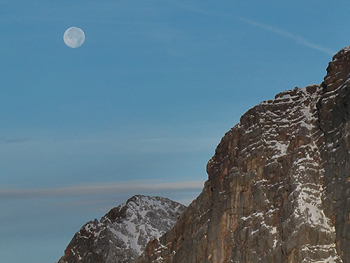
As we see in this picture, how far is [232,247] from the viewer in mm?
135250

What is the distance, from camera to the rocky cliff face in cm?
12044

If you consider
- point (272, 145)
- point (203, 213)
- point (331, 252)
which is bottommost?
point (331, 252)

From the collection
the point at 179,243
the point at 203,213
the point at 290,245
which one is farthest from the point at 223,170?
the point at 290,245

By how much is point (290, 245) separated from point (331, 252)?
644 cm

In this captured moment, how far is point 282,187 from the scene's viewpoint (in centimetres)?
13062

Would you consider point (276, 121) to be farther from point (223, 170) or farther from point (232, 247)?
point (232, 247)

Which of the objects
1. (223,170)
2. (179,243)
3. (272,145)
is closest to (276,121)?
(272,145)

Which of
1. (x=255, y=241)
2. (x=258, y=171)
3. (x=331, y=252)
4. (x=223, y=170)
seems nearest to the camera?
(x=331, y=252)

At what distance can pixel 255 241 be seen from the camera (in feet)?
424

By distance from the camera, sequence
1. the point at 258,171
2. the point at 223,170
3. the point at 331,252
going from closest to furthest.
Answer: the point at 331,252
the point at 258,171
the point at 223,170

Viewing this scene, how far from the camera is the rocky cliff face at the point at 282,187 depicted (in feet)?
395

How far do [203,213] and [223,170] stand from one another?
9.11 meters

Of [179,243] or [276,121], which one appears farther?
[179,243]

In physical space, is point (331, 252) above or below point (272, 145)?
below
